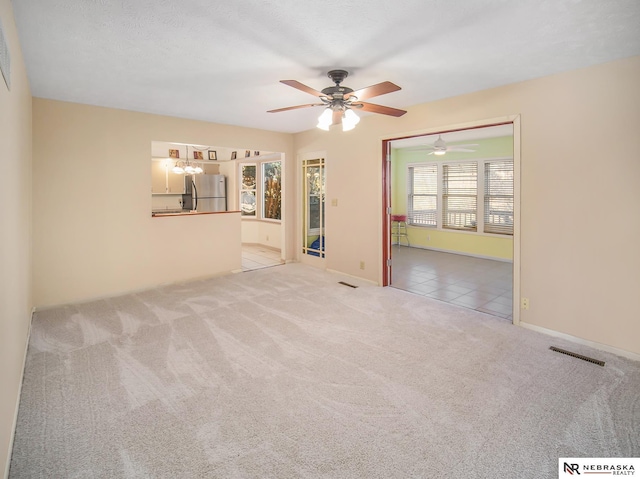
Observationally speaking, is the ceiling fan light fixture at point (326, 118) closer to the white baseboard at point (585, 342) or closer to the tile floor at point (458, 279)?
the tile floor at point (458, 279)

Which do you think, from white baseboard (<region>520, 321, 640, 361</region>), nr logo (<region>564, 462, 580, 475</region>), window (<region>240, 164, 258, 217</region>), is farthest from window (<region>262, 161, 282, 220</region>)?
nr logo (<region>564, 462, 580, 475</region>)

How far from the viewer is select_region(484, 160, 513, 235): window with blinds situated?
6.96 meters

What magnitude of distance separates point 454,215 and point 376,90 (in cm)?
574

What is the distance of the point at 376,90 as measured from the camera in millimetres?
2787

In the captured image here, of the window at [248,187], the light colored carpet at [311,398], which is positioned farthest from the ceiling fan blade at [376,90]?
the window at [248,187]

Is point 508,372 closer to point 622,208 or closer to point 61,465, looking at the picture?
point 622,208

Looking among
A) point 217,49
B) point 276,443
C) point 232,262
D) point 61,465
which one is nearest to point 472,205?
point 232,262

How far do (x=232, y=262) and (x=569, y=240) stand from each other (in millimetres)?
4653

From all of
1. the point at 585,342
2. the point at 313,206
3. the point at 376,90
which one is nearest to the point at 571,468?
the point at 585,342

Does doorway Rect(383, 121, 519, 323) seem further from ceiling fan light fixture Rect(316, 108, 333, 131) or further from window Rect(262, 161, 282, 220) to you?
window Rect(262, 161, 282, 220)

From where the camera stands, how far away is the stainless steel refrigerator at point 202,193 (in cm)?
820

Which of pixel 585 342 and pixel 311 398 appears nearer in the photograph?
pixel 311 398

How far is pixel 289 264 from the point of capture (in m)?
6.53

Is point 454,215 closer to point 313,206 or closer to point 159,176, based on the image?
point 313,206
